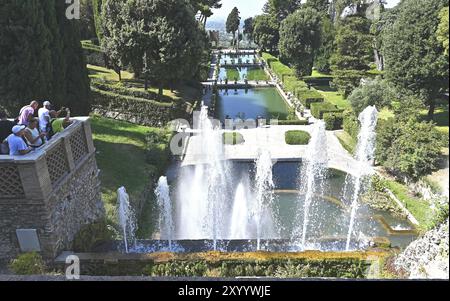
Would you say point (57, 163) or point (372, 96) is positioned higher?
point (57, 163)

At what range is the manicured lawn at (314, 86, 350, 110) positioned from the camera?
114ft

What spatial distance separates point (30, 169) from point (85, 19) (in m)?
37.9

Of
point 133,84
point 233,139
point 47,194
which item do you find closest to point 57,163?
point 47,194

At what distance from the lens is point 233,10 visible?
76.2 m

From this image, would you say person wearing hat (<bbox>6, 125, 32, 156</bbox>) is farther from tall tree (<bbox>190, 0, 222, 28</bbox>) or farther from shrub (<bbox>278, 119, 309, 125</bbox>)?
tall tree (<bbox>190, 0, 222, 28</bbox>)

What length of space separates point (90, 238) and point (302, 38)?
37.3m

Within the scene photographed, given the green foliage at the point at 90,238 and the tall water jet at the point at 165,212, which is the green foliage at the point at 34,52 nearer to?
the tall water jet at the point at 165,212

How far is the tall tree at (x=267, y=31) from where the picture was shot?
5978cm

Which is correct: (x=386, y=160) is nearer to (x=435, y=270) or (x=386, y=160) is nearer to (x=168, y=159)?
(x=168, y=159)

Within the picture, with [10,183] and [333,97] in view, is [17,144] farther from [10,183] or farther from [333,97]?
[333,97]

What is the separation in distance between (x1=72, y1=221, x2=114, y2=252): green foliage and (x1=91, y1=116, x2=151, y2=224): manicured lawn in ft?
8.00

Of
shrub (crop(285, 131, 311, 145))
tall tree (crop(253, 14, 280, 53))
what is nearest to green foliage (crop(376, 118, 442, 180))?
shrub (crop(285, 131, 311, 145))

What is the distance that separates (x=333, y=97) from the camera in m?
37.6
